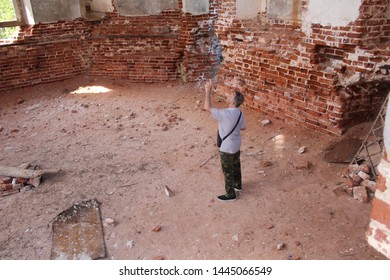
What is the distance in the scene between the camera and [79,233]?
3.68 metres

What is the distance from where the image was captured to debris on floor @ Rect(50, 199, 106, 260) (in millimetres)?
3393

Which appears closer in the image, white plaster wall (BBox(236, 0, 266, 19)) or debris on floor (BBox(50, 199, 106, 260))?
debris on floor (BBox(50, 199, 106, 260))

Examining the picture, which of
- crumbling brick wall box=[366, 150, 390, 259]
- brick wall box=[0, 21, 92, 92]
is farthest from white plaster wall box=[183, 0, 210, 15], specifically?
crumbling brick wall box=[366, 150, 390, 259]

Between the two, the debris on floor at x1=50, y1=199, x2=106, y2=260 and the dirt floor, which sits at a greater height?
the dirt floor

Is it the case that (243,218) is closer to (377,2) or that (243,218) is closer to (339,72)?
(339,72)

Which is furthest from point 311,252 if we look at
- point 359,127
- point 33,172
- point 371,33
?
point 33,172

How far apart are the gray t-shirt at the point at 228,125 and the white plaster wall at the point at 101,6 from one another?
6716mm

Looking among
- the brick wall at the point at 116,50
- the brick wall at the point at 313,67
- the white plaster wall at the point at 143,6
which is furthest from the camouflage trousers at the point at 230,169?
the white plaster wall at the point at 143,6

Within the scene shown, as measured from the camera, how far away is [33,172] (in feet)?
15.0

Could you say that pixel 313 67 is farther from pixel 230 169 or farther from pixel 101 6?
pixel 101 6

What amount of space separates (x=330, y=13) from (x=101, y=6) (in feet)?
22.3

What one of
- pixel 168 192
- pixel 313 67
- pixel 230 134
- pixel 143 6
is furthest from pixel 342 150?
pixel 143 6

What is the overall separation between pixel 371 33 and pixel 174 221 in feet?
11.7

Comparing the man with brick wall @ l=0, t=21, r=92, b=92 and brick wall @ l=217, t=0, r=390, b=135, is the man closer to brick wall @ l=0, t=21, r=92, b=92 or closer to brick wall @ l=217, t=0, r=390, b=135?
brick wall @ l=217, t=0, r=390, b=135
